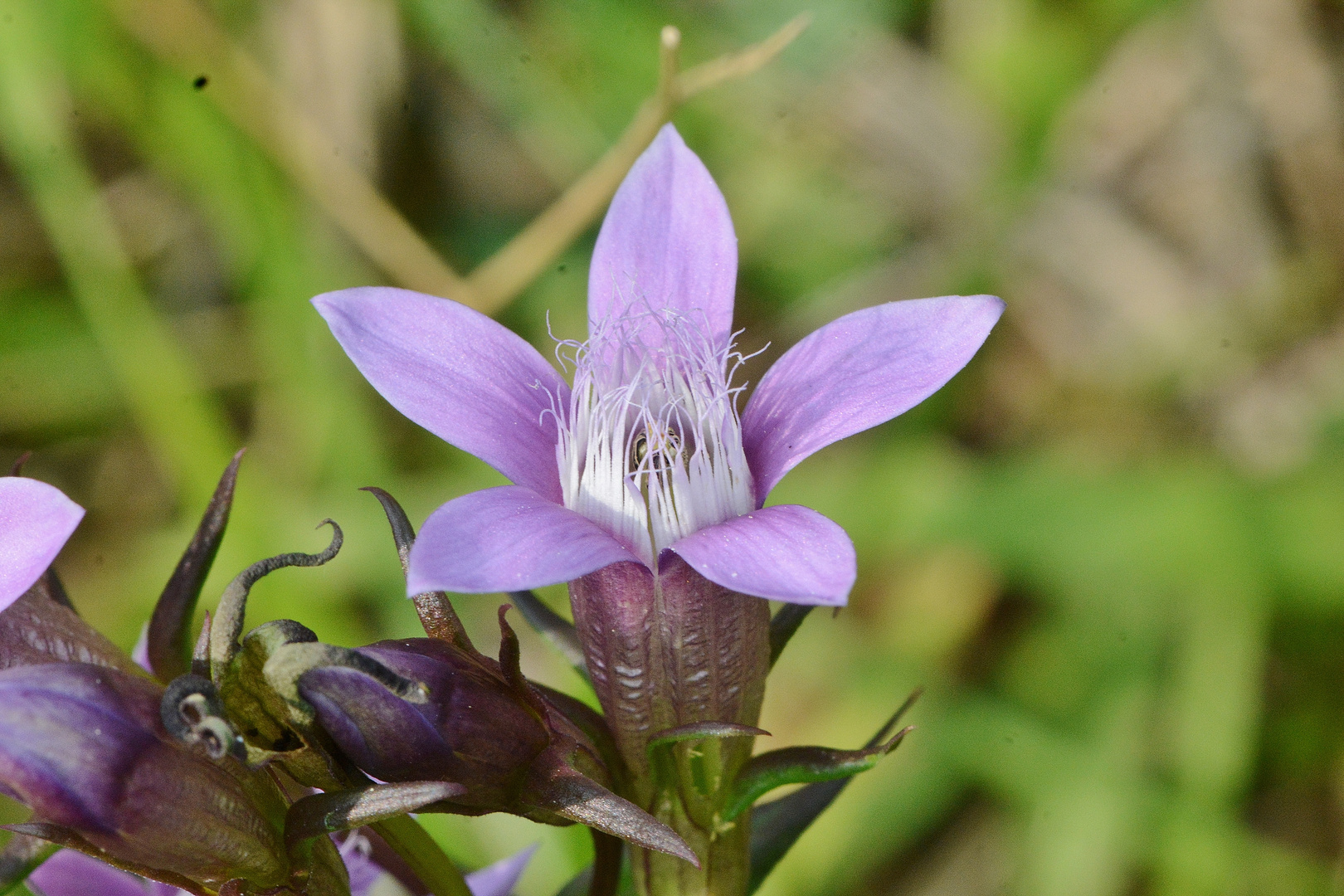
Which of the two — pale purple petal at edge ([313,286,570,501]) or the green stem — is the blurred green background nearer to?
the green stem

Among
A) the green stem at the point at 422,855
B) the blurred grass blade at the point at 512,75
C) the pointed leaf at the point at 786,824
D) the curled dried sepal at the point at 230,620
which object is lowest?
the pointed leaf at the point at 786,824

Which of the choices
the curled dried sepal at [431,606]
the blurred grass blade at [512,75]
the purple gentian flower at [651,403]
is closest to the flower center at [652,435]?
the purple gentian flower at [651,403]

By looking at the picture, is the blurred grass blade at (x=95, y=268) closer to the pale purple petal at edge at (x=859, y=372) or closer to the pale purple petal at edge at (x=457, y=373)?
the pale purple petal at edge at (x=457, y=373)

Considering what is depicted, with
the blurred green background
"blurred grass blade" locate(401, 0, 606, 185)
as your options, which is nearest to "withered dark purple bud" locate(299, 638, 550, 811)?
the blurred green background

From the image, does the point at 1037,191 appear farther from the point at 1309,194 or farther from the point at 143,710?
the point at 143,710

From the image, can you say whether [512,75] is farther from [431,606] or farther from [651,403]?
[431,606]

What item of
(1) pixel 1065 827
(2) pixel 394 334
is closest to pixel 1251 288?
(1) pixel 1065 827
